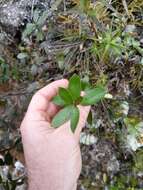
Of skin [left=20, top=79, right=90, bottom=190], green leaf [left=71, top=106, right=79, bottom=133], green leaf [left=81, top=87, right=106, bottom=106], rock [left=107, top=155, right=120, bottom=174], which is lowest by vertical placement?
rock [left=107, top=155, right=120, bottom=174]

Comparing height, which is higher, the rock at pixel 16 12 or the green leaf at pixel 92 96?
the rock at pixel 16 12

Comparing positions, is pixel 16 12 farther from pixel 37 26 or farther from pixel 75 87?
pixel 75 87

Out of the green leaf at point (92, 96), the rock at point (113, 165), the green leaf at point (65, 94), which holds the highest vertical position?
the green leaf at point (65, 94)

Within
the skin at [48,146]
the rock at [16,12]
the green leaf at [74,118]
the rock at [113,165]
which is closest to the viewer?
the green leaf at [74,118]

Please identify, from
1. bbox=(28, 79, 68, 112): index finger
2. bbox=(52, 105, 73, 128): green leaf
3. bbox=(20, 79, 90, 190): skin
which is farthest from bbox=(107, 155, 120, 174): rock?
bbox=(52, 105, 73, 128): green leaf

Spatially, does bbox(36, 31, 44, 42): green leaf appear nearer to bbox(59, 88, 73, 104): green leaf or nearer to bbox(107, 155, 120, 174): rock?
bbox(107, 155, 120, 174): rock

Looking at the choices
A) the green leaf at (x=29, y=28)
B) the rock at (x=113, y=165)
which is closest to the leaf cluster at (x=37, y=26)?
the green leaf at (x=29, y=28)

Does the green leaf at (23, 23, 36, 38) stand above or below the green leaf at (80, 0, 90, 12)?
below

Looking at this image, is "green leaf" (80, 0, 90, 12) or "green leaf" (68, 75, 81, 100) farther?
"green leaf" (80, 0, 90, 12)

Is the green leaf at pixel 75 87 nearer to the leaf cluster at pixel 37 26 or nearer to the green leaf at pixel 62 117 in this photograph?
the green leaf at pixel 62 117
